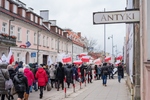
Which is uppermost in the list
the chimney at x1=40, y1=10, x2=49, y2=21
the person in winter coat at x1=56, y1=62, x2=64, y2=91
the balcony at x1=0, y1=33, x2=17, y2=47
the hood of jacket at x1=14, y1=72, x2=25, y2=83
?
the chimney at x1=40, y1=10, x2=49, y2=21

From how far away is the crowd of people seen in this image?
9805 mm

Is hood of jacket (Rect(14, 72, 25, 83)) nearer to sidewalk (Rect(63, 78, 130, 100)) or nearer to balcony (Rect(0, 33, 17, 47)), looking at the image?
sidewalk (Rect(63, 78, 130, 100))

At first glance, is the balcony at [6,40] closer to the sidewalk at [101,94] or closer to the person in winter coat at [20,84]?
the sidewalk at [101,94]

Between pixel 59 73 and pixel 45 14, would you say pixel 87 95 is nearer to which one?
pixel 59 73

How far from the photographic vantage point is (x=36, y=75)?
1320 centimetres

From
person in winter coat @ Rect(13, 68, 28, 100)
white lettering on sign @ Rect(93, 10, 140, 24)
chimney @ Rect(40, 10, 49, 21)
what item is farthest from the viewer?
chimney @ Rect(40, 10, 49, 21)

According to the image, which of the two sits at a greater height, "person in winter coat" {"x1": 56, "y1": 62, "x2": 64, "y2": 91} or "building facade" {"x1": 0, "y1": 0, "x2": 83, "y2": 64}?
"building facade" {"x1": 0, "y1": 0, "x2": 83, "y2": 64}

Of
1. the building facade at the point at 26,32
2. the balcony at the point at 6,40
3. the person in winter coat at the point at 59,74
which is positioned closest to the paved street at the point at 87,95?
the person in winter coat at the point at 59,74

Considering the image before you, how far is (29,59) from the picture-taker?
31625 mm

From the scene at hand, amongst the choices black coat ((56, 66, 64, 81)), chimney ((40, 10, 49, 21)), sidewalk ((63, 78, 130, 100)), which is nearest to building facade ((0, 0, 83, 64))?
chimney ((40, 10, 49, 21))

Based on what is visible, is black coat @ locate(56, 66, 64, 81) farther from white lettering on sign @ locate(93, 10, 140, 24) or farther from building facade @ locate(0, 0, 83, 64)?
white lettering on sign @ locate(93, 10, 140, 24)

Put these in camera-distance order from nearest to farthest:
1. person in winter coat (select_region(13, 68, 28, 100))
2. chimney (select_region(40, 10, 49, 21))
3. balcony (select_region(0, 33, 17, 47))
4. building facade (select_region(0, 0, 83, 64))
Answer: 1. person in winter coat (select_region(13, 68, 28, 100))
2. balcony (select_region(0, 33, 17, 47))
3. building facade (select_region(0, 0, 83, 64))
4. chimney (select_region(40, 10, 49, 21))

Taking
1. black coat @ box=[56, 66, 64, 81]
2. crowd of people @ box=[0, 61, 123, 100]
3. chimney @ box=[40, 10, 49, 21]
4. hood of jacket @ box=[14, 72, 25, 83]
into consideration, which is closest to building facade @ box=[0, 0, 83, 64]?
crowd of people @ box=[0, 61, 123, 100]

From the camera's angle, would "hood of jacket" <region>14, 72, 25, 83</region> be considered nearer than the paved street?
Yes
